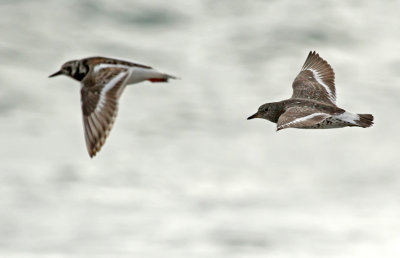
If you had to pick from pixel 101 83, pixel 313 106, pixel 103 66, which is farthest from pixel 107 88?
pixel 313 106

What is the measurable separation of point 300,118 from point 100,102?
153 inches

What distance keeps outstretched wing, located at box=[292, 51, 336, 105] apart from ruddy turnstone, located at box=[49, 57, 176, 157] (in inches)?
198

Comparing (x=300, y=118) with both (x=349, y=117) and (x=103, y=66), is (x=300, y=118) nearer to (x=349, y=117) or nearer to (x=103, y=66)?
(x=349, y=117)

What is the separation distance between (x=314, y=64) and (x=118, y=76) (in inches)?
295

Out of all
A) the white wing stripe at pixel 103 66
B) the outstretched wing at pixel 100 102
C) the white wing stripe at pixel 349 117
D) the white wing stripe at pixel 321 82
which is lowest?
the outstretched wing at pixel 100 102

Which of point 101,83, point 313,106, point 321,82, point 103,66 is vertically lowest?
point 101,83

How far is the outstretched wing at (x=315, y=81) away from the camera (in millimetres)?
16250

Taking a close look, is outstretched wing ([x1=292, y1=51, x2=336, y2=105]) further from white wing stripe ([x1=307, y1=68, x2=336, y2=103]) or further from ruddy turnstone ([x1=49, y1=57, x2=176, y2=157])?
ruddy turnstone ([x1=49, y1=57, x2=176, y2=157])

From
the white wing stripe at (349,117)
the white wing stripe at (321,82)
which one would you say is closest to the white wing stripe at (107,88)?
the white wing stripe at (349,117)

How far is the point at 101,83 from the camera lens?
38.0 ft

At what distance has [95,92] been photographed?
1156 cm

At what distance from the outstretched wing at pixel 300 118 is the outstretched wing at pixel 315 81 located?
155cm

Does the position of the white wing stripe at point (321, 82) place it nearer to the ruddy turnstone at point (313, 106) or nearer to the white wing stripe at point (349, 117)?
the ruddy turnstone at point (313, 106)

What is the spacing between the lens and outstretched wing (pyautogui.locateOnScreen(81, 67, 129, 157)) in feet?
36.2
